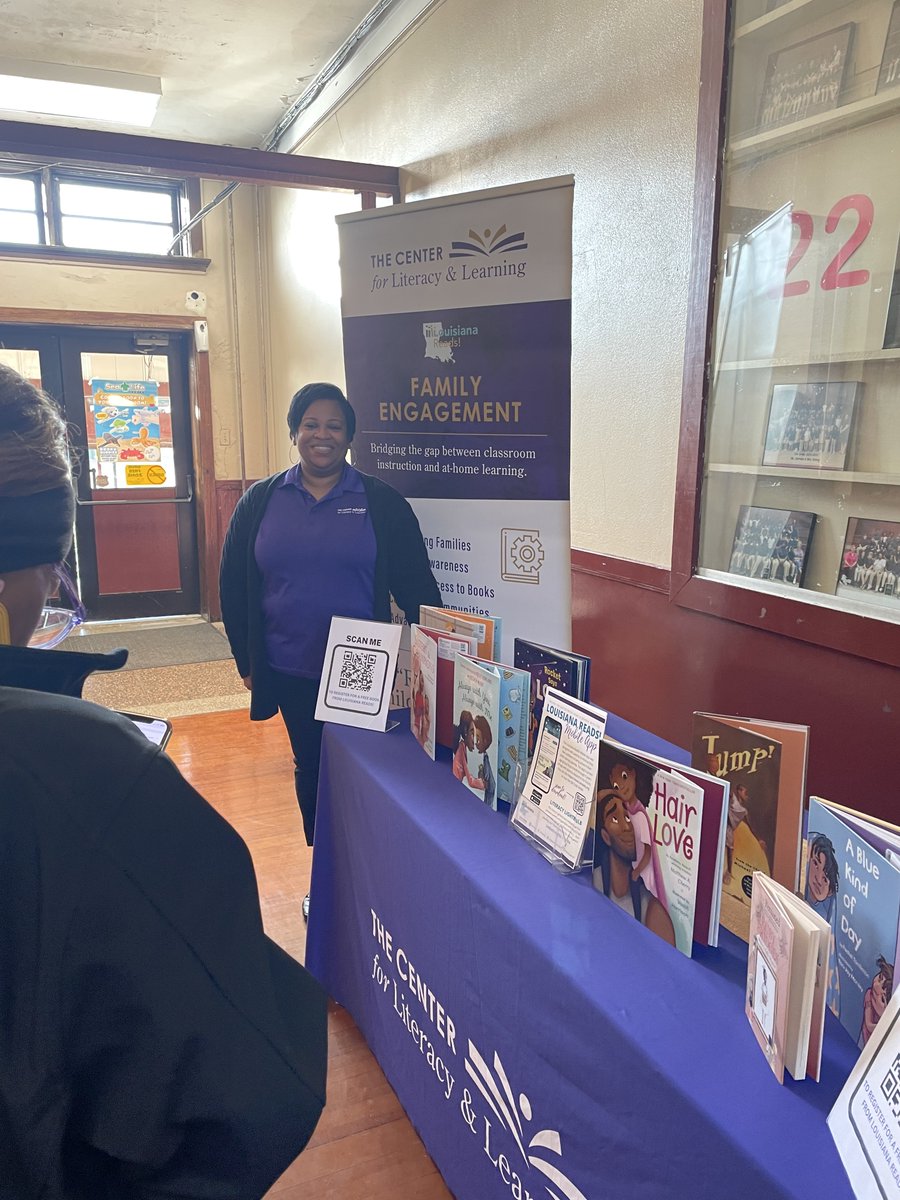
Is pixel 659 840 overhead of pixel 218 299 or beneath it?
beneath

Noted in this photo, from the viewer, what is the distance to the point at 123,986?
0.52 metres

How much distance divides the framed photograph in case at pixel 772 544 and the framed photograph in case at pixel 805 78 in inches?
34.6

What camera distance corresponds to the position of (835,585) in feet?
5.89

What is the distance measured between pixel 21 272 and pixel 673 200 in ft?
15.9

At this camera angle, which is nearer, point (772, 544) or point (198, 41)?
point (772, 544)

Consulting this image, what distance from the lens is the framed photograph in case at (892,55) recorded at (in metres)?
1.56

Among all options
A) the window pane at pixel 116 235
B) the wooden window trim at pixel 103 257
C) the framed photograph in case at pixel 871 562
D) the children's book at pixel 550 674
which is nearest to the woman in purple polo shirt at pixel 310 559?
the children's book at pixel 550 674

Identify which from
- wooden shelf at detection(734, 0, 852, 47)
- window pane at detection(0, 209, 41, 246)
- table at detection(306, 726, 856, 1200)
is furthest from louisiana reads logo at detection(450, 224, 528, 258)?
window pane at detection(0, 209, 41, 246)

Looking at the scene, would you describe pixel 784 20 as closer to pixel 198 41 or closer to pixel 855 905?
pixel 855 905

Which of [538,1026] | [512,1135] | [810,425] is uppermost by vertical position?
[810,425]

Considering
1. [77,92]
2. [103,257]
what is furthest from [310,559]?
[103,257]

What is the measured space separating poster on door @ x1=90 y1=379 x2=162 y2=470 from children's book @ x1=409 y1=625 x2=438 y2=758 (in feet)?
15.9

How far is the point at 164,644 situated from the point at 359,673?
12.9 ft

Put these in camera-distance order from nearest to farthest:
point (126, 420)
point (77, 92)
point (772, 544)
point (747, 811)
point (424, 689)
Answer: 1. point (747, 811)
2. point (424, 689)
3. point (772, 544)
4. point (77, 92)
5. point (126, 420)
